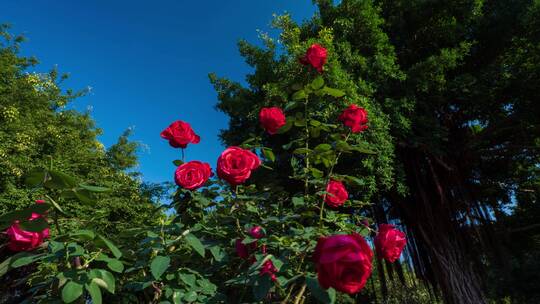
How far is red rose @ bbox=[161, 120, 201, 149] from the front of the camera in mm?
1184

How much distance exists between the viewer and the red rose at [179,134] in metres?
1.18

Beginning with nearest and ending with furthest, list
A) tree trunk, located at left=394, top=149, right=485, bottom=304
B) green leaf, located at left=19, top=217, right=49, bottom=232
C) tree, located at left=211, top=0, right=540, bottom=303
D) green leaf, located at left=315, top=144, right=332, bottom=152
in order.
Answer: green leaf, located at left=19, top=217, right=49, bottom=232 → green leaf, located at left=315, top=144, right=332, bottom=152 → tree, located at left=211, top=0, right=540, bottom=303 → tree trunk, located at left=394, top=149, right=485, bottom=304

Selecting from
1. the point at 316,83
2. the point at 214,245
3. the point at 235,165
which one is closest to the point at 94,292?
the point at 214,245

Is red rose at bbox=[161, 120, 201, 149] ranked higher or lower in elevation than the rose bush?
higher

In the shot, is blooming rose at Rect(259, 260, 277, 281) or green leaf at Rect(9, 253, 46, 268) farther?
blooming rose at Rect(259, 260, 277, 281)

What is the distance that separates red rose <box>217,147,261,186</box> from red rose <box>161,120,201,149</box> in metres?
0.25

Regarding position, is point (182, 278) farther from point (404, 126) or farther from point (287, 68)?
point (404, 126)

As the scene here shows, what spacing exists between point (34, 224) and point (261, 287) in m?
0.50

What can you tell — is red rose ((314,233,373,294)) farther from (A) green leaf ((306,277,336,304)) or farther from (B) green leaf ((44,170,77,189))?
(B) green leaf ((44,170,77,189))

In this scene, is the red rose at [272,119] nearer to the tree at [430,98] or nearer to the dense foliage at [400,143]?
the dense foliage at [400,143]

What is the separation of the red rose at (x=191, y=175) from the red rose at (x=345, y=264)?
597 mm

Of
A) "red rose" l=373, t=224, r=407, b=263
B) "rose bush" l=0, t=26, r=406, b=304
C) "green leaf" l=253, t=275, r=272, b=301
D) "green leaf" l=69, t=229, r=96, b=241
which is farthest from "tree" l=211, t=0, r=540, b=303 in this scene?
"green leaf" l=69, t=229, r=96, b=241

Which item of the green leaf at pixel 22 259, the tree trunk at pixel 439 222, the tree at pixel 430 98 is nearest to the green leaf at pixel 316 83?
the green leaf at pixel 22 259

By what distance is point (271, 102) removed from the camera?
196 inches
